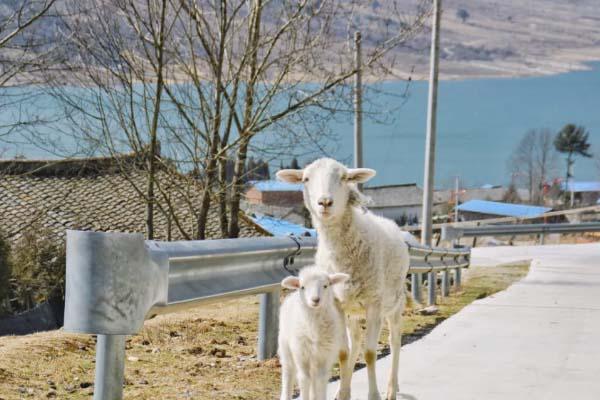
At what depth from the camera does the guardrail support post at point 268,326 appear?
26.0 ft

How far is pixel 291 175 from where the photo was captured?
6.70 meters

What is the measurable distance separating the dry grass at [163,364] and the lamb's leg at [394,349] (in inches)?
30.0

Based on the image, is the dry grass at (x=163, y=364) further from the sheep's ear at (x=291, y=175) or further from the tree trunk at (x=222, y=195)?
the tree trunk at (x=222, y=195)

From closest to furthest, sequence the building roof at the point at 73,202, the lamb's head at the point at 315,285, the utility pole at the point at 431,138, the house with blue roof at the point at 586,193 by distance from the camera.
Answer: the lamb's head at the point at 315,285 < the utility pole at the point at 431,138 < the building roof at the point at 73,202 < the house with blue roof at the point at 586,193

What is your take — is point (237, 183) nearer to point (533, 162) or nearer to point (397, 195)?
point (397, 195)

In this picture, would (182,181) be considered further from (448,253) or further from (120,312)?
(120,312)

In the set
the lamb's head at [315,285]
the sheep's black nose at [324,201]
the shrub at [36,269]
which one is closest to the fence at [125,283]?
the lamb's head at [315,285]

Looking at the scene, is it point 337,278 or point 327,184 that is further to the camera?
point 327,184

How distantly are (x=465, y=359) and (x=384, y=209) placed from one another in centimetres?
10888

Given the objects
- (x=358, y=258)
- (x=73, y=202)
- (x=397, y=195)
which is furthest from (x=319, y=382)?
Answer: (x=397, y=195)

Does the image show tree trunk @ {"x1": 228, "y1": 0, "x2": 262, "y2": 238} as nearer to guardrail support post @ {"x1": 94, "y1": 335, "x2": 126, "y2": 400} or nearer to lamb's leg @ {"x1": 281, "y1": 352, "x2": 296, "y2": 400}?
lamb's leg @ {"x1": 281, "y1": 352, "x2": 296, "y2": 400}

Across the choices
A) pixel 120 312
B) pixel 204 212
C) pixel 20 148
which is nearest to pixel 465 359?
pixel 120 312

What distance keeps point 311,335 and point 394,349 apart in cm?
163

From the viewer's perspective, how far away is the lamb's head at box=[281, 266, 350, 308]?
5676 mm
